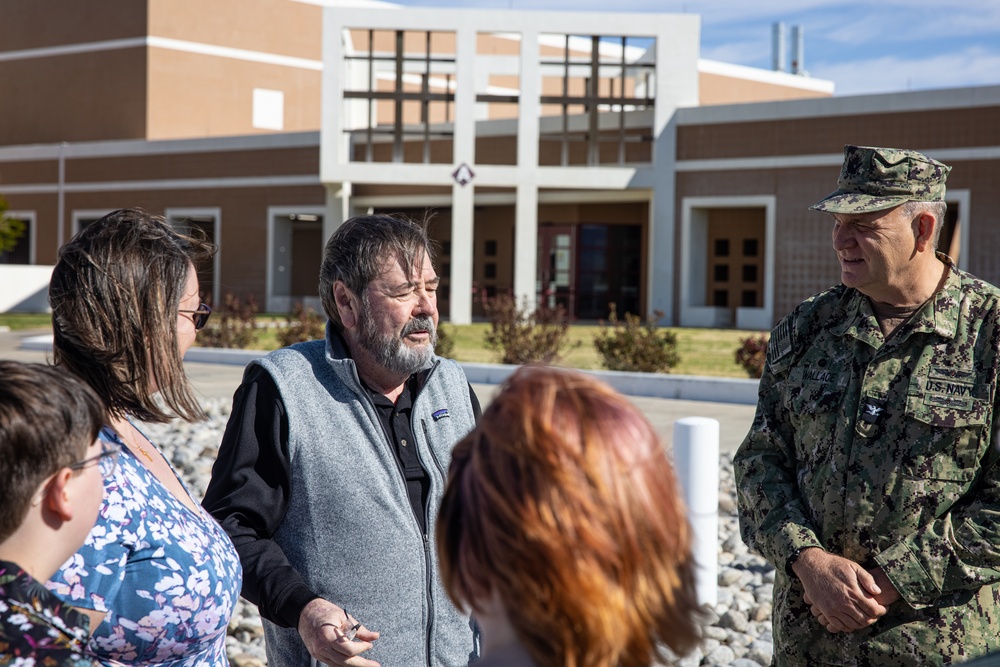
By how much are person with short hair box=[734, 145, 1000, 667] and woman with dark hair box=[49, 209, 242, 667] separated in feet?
5.01

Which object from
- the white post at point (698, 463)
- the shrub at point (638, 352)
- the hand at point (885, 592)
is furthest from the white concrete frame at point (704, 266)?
the hand at point (885, 592)

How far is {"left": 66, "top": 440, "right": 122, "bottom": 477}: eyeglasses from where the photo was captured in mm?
1821

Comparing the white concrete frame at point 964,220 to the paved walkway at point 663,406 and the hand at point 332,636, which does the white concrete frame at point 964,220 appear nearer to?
the paved walkway at point 663,406

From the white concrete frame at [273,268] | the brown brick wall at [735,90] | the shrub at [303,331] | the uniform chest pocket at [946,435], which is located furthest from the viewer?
the brown brick wall at [735,90]

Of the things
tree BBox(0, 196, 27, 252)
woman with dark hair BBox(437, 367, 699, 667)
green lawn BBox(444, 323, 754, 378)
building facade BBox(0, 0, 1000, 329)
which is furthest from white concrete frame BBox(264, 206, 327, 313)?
woman with dark hair BBox(437, 367, 699, 667)

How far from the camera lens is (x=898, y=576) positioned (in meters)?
2.72

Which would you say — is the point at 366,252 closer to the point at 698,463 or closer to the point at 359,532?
the point at 359,532

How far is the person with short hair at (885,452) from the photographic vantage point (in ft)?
9.00

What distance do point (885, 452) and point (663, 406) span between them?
10510 mm

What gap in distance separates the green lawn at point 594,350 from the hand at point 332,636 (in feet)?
44.3

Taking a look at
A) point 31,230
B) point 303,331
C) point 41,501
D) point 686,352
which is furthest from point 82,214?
point 41,501

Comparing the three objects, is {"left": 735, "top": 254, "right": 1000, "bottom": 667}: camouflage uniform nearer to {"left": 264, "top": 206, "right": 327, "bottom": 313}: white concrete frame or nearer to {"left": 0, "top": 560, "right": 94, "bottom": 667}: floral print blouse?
{"left": 0, "top": 560, "right": 94, "bottom": 667}: floral print blouse

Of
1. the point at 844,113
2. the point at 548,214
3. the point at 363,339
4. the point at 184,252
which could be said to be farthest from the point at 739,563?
the point at 548,214

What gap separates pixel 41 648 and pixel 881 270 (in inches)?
90.5
